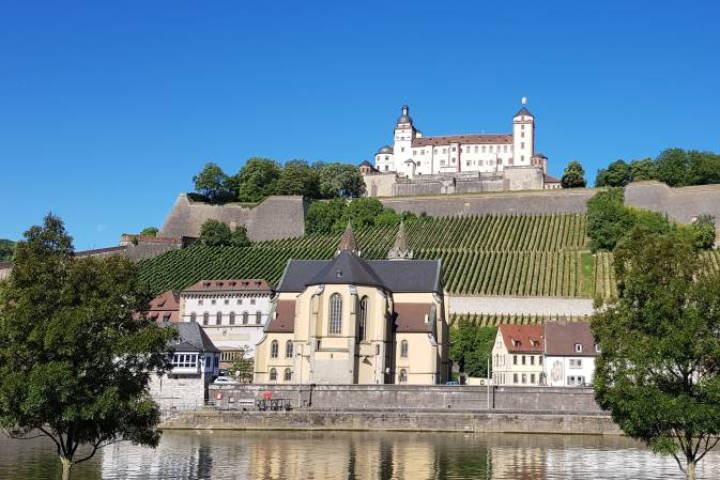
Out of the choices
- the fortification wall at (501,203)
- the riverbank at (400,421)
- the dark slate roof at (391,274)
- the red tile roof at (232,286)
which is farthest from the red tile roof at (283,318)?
the fortification wall at (501,203)

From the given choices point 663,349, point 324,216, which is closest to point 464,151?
point 324,216

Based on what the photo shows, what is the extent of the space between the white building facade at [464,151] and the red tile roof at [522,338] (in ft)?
302

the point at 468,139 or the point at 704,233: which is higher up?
the point at 468,139

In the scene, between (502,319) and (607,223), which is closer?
(502,319)

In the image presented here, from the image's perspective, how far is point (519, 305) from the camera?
356 feet

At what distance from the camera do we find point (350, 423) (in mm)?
67500

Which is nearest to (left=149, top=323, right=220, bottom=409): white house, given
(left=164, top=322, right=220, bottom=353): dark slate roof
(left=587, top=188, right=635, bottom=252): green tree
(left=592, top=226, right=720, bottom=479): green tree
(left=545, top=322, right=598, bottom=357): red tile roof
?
(left=164, top=322, right=220, bottom=353): dark slate roof

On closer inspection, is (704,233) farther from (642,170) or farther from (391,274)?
(391,274)

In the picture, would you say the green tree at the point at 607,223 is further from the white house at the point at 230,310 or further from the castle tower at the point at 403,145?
the castle tower at the point at 403,145

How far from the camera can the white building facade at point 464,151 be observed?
18900 centimetres

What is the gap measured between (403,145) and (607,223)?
253 feet

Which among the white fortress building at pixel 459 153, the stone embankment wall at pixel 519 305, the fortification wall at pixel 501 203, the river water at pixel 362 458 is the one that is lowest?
the river water at pixel 362 458

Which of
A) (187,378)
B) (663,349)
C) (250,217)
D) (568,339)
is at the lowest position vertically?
(187,378)

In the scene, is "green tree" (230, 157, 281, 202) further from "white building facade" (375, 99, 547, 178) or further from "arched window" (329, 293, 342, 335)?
"arched window" (329, 293, 342, 335)
